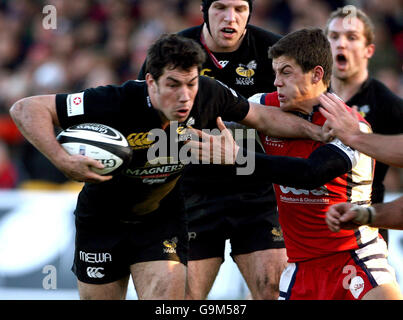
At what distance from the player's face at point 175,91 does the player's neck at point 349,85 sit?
2.46m

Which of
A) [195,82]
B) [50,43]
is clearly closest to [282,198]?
[195,82]

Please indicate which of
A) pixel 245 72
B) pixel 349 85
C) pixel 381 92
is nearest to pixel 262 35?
pixel 245 72

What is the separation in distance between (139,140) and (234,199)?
153 centimetres

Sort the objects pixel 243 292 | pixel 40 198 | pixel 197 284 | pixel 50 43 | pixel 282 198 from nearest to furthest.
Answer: pixel 282 198 → pixel 197 284 → pixel 243 292 → pixel 40 198 → pixel 50 43

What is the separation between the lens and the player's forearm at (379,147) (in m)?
4.70

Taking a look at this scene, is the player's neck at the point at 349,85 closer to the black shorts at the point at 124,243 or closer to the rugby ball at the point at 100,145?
the black shorts at the point at 124,243

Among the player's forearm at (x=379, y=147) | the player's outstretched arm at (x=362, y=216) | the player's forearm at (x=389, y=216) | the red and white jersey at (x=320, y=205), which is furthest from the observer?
the red and white jersey at (x=320, y=205)

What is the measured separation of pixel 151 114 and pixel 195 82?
1.24 feet

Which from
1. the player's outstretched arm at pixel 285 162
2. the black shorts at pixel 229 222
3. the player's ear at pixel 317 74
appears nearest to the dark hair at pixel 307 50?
the player's ear at pixel 317 74

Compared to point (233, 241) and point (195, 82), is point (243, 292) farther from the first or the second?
point (195, 82)

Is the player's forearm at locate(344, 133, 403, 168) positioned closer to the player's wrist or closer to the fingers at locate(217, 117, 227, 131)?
the player's wrist

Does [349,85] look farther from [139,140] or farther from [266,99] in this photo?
[139,140]

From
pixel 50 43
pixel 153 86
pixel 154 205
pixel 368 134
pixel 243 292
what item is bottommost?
pixel 243 292

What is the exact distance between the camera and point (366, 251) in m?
4.93
